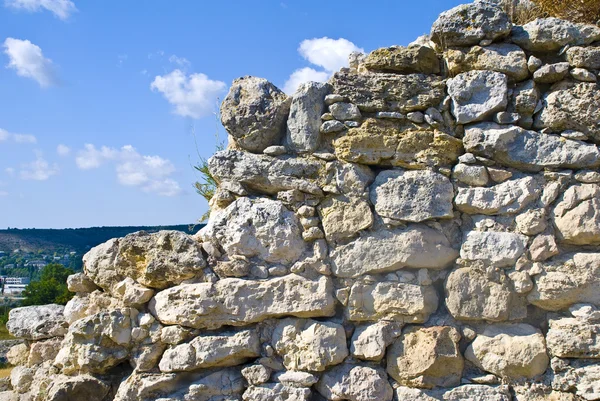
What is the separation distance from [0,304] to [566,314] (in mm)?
27002

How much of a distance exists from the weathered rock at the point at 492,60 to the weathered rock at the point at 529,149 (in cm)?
36

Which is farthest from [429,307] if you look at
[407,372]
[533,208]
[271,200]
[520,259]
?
[271,200]

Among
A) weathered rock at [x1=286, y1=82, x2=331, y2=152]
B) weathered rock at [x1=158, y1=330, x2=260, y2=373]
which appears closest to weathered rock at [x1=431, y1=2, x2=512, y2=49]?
weathered rock at [x1=286, y1=82, x2=331, y2=152]

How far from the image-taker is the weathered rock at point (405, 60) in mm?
3533

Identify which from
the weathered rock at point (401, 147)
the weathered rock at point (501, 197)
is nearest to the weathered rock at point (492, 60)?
the weathered rock at point (401, 147)

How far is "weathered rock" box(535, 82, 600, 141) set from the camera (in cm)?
330

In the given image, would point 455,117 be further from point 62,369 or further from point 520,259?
point 62,369

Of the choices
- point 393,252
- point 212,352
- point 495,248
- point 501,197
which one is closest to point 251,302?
point 212,352

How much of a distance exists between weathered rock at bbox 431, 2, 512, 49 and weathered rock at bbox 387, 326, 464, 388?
1822 mm

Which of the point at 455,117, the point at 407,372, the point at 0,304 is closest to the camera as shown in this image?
the point at 407,372

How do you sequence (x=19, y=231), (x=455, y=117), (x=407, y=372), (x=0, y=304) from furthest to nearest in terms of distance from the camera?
(x=19, y=231), (x=0, y=304), (x=455, y=117), (x=407, y=372)

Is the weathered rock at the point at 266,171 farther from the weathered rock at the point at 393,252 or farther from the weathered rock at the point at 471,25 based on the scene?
the weathered rock at the point at 471,25

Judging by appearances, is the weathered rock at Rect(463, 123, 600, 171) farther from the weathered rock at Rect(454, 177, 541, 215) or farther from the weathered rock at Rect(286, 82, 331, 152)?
the weathered rock at Rect(286, 82, 331, 152)

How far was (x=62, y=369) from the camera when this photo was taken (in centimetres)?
357
